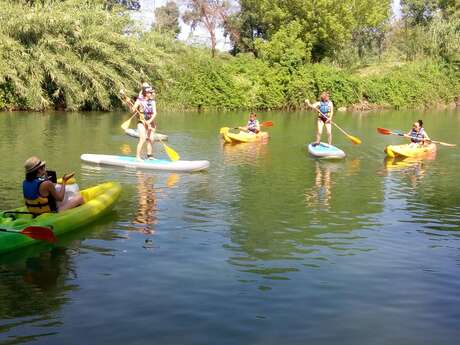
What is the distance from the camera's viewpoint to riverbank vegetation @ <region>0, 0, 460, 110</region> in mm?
28094

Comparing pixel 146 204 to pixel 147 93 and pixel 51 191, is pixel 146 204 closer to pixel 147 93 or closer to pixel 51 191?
pixel 51 191

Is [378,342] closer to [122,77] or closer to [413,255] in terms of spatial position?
[413,255]

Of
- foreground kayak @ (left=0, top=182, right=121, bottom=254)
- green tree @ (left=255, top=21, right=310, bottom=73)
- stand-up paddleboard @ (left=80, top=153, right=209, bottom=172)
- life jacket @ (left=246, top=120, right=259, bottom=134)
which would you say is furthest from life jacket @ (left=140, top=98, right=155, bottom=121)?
green tree @ (left=255, top=21, right=310, bottom=73)

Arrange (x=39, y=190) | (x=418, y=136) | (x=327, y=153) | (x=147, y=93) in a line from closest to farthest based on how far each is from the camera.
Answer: (x=39, y=190)
(x=147, y=93)
(x=327, y=153)
(x=418, y=136)

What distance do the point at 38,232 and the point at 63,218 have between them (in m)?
0.73

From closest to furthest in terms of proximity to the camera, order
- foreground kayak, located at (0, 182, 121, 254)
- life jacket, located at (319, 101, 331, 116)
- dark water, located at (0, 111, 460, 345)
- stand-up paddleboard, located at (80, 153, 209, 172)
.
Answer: dark water, located at (0, 111, 460, 345)
foreground kayak, located at (0, 182, 121, 254)
stand-up paddleboard, located at (80, 153, 209, 172)
life jacket, located at (319, 101, 331, 116)

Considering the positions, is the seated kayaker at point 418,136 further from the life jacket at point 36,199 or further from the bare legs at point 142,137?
the life jacket at point 36,199

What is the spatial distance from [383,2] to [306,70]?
13146 millimetres

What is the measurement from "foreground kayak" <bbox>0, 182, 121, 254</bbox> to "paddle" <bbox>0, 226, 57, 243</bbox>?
84 mm

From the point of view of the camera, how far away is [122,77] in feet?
101

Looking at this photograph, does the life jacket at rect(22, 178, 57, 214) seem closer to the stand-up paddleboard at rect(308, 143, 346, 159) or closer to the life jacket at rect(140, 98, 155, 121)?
the life jacket at rect(140, 98, 155, 121)

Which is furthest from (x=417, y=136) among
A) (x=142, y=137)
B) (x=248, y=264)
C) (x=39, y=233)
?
(x=39, y=233)

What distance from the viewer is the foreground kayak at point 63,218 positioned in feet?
23.8

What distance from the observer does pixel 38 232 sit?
732 cm
